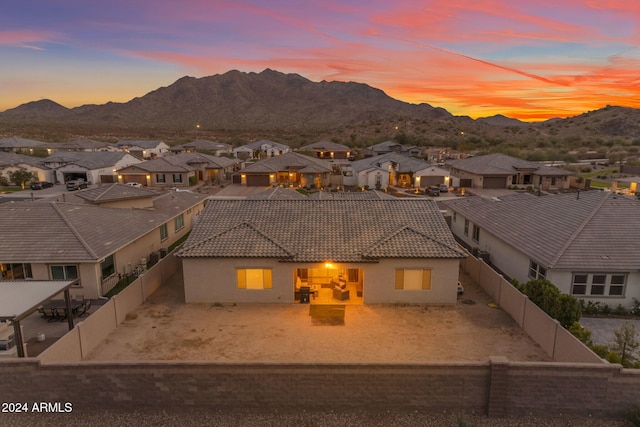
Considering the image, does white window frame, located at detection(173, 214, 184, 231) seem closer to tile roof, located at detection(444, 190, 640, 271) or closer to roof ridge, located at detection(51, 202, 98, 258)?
roof ridge, located at detection(51, 202, 98, 258)

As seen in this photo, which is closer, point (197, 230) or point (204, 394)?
point (204, 394)

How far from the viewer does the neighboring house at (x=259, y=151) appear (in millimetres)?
91375

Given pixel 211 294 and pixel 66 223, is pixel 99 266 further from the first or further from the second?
pixel 211 294

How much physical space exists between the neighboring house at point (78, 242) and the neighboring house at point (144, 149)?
68076mm

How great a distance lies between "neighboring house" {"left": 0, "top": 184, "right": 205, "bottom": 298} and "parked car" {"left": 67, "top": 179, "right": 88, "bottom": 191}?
109 feet

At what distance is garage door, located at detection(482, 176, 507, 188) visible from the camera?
5531cm

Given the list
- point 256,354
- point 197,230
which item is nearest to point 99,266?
point 197,230

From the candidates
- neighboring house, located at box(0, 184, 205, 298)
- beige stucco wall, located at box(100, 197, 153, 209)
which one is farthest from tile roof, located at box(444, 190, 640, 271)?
beige stucco wall, located at box(100, 197, 153, 209)

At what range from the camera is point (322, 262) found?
1939 centimetres

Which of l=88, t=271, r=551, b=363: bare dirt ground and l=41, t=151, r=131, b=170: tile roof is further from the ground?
l=41, t=151, r=131, b=170: tile roof

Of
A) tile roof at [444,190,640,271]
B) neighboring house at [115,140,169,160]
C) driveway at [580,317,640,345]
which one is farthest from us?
neighboring house at [115,140,169,160]

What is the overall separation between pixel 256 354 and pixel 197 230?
347 inches

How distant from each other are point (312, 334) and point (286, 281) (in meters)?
3.71

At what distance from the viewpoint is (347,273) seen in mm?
22250
